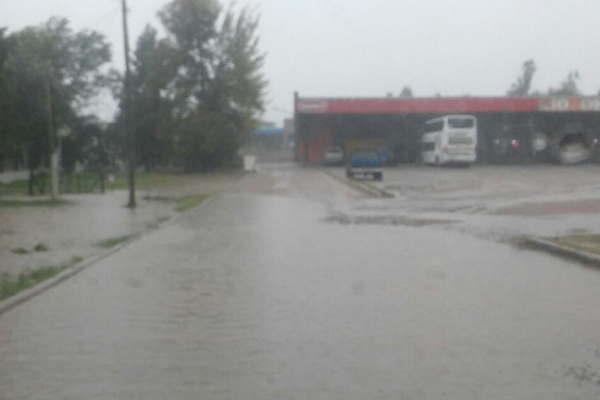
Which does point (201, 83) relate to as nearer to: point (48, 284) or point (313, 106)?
point (313, 106)

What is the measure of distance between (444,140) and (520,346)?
55.3 m

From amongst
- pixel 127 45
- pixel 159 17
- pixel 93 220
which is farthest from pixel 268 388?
pixel 159 17

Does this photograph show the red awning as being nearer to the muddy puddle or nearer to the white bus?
the white bus

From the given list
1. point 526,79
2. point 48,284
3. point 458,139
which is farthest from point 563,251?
point 526,79

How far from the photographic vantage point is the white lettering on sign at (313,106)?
72750 mm

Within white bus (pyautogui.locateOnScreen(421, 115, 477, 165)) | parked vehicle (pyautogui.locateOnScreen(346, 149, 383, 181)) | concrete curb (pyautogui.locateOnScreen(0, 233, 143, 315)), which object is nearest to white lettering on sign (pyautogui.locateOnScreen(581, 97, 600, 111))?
white bus (pyautogui.locateOnScreen(421, 115, 477, 165))

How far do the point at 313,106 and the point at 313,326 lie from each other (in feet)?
209

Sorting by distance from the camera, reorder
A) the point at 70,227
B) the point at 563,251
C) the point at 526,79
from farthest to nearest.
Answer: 1. the point at 526,79
2. the point at 70,227
3. the point at 563,251

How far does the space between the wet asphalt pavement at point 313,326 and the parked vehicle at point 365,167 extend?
103ft

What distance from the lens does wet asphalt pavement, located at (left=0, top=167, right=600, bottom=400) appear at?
7.29m

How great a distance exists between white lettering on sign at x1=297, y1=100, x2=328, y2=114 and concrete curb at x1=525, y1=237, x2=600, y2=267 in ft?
183

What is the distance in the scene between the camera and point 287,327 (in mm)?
9625

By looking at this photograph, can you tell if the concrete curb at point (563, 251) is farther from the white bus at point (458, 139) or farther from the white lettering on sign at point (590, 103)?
the white lettering on sign at point (590, 103)

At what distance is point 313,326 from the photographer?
379 inches
